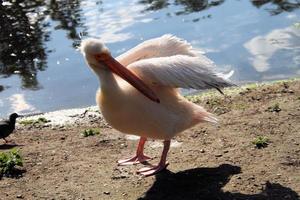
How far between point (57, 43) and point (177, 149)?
489cm

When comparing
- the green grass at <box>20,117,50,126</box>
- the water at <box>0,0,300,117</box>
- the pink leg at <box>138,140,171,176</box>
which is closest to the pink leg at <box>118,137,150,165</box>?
the pink leg at <box>138,140,171,176</box>

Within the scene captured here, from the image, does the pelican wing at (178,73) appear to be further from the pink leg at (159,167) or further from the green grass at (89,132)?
the green grass at (89,132)

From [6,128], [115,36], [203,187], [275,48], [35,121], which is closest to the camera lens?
[203,187]

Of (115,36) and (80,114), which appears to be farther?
(115,36)

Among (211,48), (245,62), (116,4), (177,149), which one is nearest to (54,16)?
(116,4)

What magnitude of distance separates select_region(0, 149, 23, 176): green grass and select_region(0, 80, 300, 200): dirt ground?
0.25 ft

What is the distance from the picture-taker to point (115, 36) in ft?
31.1

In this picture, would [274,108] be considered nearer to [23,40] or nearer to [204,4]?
[23,40]

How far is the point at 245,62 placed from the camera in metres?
8.16

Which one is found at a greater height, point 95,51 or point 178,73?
point 95,51

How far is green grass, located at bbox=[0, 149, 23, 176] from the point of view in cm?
485

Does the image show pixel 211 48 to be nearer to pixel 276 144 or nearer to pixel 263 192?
pixel 276 144

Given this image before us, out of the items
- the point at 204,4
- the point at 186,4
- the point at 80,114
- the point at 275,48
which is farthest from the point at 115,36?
the point at 80,114

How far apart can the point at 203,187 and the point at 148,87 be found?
0.89 metres
